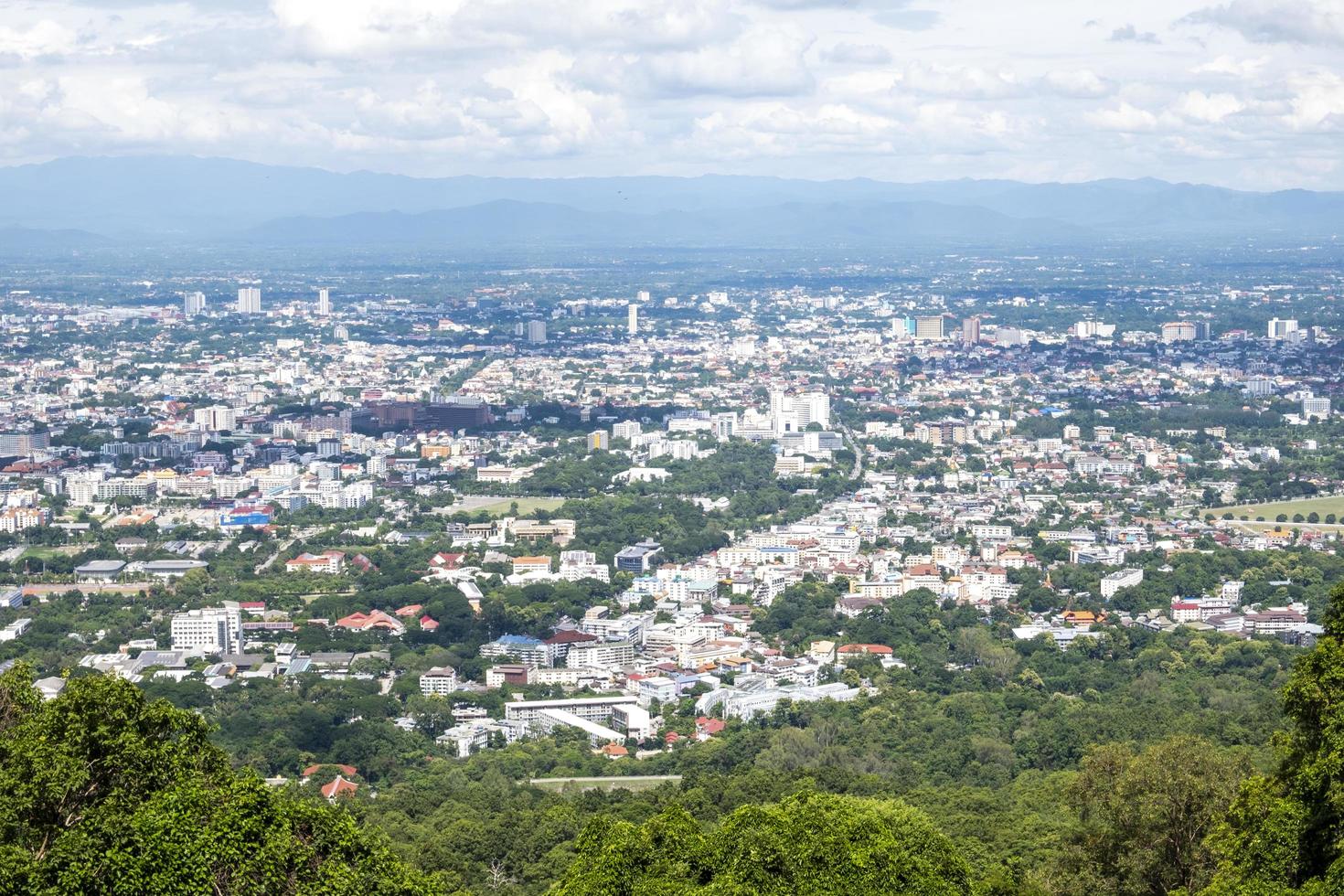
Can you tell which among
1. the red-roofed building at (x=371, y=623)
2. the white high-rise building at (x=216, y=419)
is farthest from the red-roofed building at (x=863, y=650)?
the white high-rise building at (x=216, y=419)

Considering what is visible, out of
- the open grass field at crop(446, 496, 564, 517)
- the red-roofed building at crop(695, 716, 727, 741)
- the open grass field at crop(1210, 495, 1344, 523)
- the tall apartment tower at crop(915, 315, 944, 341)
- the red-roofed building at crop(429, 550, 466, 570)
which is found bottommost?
the red-roofed building at crop(695, 716, 727, 741)

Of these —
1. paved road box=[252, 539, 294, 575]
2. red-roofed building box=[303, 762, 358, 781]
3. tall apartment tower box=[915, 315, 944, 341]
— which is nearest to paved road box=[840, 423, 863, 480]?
paved road box=[252, 539, 294, 575]

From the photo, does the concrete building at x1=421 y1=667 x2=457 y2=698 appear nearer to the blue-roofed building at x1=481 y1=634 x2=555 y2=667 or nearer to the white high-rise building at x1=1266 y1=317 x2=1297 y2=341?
the blue-roofed building at x1=481 y1=634 x2=555 y2=667

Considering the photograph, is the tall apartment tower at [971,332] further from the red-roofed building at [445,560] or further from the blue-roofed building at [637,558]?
the red-roofed building at [445,560]

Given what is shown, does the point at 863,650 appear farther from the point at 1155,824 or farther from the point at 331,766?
the point at 1155,824

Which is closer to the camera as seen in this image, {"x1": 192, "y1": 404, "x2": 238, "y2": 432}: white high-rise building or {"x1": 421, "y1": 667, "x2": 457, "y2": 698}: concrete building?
{"x1": 421, "y1": 667, "x2": 457, "y2": 698}: concrete building

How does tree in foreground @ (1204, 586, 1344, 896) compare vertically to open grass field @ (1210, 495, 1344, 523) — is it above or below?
above

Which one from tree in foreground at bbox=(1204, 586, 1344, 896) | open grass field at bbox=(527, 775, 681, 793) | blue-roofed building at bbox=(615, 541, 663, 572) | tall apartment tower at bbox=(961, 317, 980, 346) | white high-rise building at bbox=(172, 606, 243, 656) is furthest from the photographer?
tall apartment tower at bbox=(961, 317, 980, 346)

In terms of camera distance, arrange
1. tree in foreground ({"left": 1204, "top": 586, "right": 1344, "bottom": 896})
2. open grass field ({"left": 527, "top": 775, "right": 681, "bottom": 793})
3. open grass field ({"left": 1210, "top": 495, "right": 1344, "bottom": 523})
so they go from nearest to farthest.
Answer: tree in foreground ({"left": 1204, "top": 586, "right": 1344, "bottom": 896}) → open grass field ({"left": 527, "top": 775, "right": 681, "bottom": 793}) → open grass field ({"left": 1210, "top": 495, "right": 1344, "bottom": 523})

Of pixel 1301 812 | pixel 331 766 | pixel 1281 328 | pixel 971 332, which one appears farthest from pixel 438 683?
pixel 1281 328
